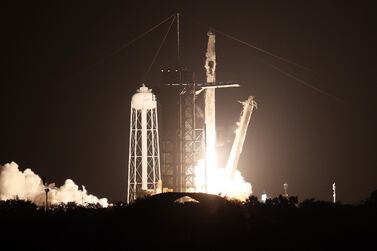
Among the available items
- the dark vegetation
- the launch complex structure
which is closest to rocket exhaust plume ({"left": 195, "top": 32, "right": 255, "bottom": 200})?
the launch complex structure

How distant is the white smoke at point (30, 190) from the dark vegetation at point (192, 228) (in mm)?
51702

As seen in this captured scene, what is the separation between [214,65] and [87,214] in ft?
161

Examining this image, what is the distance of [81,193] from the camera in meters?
82.8

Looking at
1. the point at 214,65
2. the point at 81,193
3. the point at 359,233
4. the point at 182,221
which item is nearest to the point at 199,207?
the point at 182,221

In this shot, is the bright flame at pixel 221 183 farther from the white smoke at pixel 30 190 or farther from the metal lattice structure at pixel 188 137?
the white smoke at pixel 30 190

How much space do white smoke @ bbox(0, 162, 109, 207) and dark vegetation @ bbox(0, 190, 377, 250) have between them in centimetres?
5170

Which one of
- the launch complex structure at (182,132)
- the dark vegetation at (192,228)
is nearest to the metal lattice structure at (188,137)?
the launch complex structure at (182,132)

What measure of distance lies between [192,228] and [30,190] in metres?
59.2

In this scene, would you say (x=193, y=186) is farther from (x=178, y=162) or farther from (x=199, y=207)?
(x=199, y=207)

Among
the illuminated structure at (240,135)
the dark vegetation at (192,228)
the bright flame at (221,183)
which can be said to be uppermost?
the illuminated structure at (240,135)

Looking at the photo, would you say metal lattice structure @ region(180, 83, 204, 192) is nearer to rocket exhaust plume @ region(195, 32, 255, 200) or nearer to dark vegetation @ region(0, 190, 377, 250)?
rocket exhaust plume @ region(195, 32, 255, 200)

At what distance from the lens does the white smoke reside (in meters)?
77.2

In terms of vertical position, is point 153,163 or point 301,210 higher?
point 153,163

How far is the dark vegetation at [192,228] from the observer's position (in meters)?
21.2
